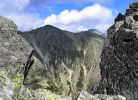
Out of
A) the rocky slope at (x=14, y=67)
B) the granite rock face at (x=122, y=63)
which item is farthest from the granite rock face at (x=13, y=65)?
the granite rock face at (x=122, y=63)

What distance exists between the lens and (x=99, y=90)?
20.9m

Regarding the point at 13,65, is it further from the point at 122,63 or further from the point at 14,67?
the point at 122,63

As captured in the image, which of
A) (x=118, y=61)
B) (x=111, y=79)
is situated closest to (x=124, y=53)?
(x=118, y=61)

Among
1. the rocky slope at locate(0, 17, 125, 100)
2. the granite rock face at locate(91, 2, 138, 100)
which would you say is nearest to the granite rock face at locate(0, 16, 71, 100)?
the rocky slope at locate(0, 17, 125, 100)

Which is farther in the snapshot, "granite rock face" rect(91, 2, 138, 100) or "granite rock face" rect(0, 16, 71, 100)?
"granite rock face" rect(91, 2, 138, 100)

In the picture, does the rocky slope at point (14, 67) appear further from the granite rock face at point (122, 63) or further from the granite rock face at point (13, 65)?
the granite rock face at point (122, 63)

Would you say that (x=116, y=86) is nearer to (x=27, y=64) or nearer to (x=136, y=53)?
(x=136, y=53)

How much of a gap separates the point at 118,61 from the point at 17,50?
39.5 feet

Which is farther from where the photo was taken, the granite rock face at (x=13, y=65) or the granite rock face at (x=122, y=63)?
the granite rock face at (x=122, y=63)

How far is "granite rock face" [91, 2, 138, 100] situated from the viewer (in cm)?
1761

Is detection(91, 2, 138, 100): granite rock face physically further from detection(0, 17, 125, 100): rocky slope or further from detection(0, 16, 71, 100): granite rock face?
detection(0, 16, 71, 100): granite rock face

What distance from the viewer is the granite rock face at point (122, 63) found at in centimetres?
1761

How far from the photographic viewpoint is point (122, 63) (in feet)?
61.9

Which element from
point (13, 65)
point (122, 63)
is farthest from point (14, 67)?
point (122, 63)
